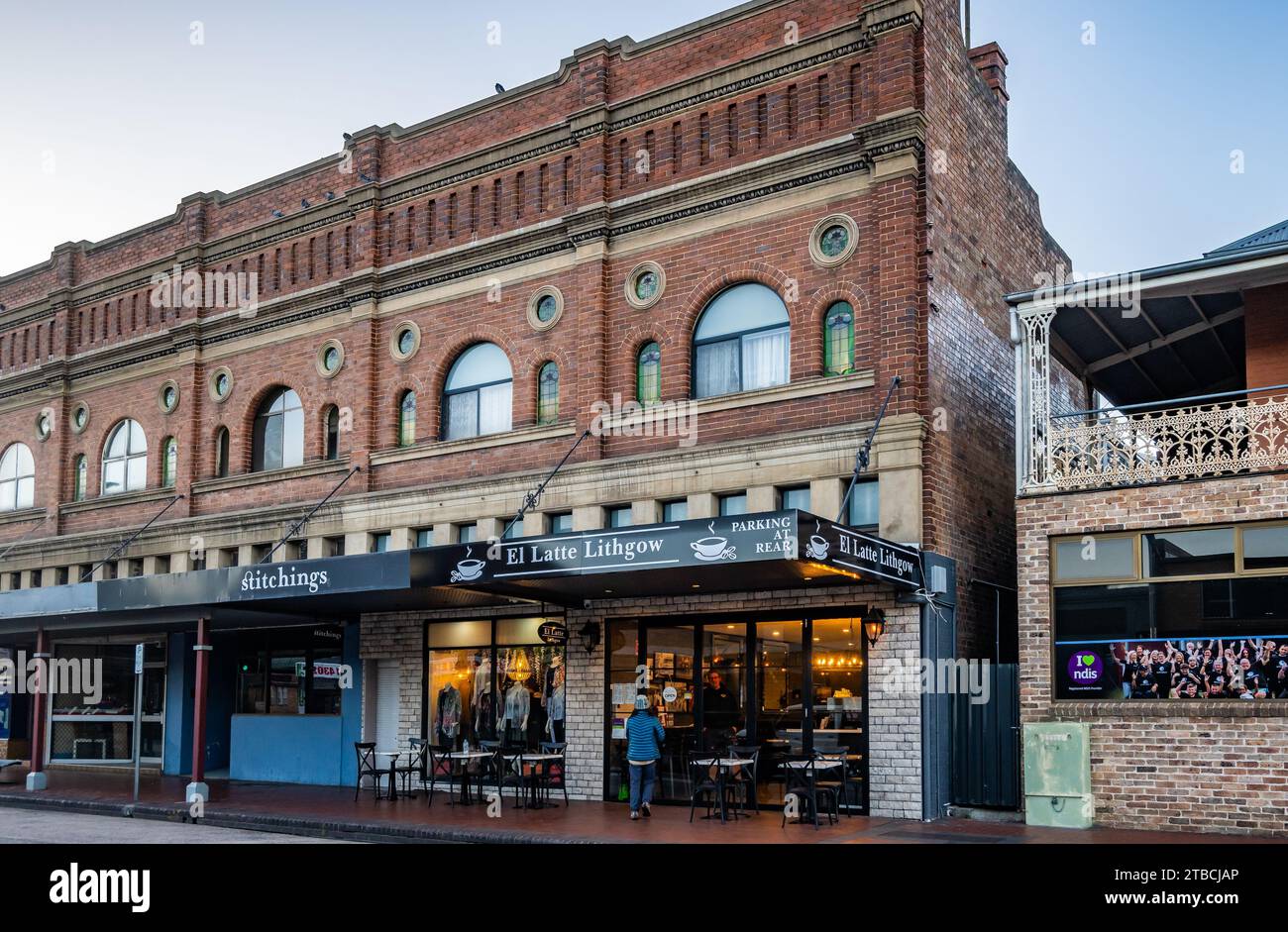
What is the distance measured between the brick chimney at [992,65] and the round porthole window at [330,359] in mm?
12357

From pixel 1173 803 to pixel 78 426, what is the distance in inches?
945

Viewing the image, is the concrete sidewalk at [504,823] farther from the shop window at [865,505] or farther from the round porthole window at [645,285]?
the round porthole window at [645,285]

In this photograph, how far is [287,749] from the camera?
2389cm

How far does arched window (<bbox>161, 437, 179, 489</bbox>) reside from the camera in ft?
89.2

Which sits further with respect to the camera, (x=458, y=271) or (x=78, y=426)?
(x=78, y=426)

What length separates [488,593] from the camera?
19578 millimetres

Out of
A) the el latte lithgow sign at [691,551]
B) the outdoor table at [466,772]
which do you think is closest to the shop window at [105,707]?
the outdoor table at [466,772]

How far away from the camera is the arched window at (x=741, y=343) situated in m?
19.1

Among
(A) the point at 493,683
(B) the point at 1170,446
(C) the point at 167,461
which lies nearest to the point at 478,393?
(A) the point at 493,683

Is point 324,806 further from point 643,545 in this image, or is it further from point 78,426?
point 78,426

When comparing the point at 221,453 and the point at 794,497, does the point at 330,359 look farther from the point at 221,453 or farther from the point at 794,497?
the point at 794,497

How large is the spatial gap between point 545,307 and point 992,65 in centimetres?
861

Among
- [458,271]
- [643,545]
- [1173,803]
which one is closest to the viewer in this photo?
[1173,803]
